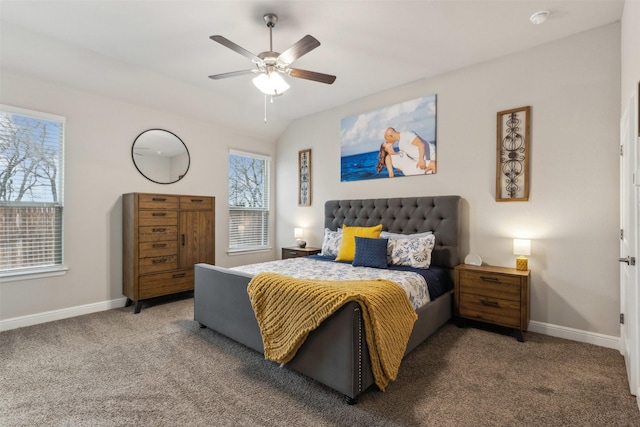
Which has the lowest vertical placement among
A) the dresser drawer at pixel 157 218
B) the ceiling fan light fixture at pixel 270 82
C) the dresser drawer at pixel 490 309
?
the dresser drawer at pixel 490 309

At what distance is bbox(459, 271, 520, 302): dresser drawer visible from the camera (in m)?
2.96

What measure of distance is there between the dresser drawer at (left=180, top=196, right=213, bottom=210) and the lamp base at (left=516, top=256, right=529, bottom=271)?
385cm

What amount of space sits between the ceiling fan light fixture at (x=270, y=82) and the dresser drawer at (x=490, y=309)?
2746mm

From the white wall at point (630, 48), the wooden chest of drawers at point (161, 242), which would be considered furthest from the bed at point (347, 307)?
the white wall at point (630, 48)

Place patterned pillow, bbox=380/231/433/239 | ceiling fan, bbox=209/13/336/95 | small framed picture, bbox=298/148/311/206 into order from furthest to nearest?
small framed picture, bbox=298/148/311/206 < patterned pillow, bbox=380/231/433/239 < ceiling fan, bbox=209/13/336/95

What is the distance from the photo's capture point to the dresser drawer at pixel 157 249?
3.76 m

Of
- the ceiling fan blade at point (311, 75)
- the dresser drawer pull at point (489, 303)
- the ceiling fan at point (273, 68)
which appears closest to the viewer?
the ceiling fan at point (273, 68)

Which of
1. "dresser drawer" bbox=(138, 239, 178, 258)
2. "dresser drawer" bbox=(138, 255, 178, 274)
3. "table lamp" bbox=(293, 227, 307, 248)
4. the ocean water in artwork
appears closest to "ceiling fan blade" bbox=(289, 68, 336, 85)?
the ocean water in artwork

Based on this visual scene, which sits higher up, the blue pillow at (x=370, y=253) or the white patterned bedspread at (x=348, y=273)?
the blue pillow at (x=370, y=253)

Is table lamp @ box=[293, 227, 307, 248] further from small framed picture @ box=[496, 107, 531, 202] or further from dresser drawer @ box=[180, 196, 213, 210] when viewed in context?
small framed picture @ box=[496, 107, 531, 202]

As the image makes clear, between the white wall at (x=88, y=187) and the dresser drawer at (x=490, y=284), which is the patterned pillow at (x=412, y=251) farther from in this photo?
the white wall at (x=88, y=187)

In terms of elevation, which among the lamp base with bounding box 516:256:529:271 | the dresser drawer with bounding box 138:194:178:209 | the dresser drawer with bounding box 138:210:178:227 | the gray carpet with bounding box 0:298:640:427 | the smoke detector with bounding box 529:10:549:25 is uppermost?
the smoke detector with bounding box 529:10:549:25

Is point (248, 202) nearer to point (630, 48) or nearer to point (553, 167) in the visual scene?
point (553, 167)

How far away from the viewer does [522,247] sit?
313cm
